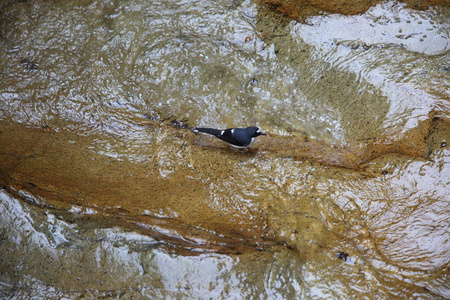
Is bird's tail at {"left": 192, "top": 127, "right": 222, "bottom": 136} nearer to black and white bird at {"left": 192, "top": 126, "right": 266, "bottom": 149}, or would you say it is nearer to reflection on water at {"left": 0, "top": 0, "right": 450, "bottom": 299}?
black and white bird at {"left": 192, "top": 126, "right": 266, "bottom": 149}

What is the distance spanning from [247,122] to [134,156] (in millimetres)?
1424

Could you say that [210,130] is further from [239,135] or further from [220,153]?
[239,135]

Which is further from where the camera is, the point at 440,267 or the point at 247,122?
the point at 247,122

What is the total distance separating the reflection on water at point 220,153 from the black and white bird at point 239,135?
0.64 ft

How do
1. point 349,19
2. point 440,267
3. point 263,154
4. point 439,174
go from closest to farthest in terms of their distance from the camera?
1. point 440,267
2. point 439,174
3. point 263,154
4. point 349,19

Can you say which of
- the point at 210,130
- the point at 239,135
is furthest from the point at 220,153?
the point at 239,135

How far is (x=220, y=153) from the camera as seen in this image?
352cm

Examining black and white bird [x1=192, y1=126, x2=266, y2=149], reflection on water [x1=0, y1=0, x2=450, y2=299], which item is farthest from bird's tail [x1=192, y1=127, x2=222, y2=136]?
reflection on water [x1=0, y1=0, x2=450, y2=299]

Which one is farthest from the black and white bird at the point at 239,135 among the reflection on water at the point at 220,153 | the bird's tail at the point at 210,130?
the reflection on water at the point at 220,153

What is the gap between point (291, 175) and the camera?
325cm

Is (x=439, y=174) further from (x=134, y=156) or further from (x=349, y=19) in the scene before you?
(x=134, y=156)

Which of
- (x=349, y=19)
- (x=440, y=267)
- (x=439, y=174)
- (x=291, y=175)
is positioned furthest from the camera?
(x=349, y=19)

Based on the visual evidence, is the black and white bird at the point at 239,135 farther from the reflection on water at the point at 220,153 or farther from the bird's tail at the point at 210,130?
the reflection on water at the point at 220,153

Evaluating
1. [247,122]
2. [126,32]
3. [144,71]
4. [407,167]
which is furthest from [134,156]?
[407,167]
